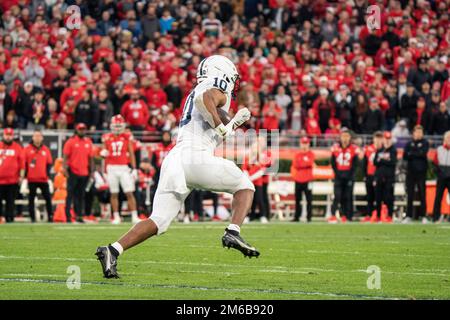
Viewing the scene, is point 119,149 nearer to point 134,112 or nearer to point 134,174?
point 134,174

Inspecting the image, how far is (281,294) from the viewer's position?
7.90m

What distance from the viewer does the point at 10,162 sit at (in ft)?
64.8

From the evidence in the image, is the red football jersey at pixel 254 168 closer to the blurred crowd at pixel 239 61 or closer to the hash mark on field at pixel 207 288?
the blurred crowd at pixel 239 61

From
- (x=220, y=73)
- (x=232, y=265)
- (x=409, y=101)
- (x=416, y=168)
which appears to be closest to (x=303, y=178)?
(x=416, y=168)

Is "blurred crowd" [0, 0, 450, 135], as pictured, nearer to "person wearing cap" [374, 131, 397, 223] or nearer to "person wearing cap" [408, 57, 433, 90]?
"person wearing cap" [408, 57, 433, 90]

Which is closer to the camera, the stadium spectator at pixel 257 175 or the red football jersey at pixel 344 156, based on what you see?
the stadium spectator at pixel 257 175

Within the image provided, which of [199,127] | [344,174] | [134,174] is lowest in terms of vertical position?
[344,174]

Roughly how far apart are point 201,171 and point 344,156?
1247 cm

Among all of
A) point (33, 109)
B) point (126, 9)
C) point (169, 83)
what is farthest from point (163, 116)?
point (126, 9)

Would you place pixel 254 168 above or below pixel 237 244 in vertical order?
below

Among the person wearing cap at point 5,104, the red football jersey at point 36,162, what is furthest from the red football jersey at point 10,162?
the person wearing cap at point 5,104

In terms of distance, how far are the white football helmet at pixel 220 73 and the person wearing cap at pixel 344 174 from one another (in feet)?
38.9

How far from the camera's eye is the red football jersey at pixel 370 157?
2177cm
